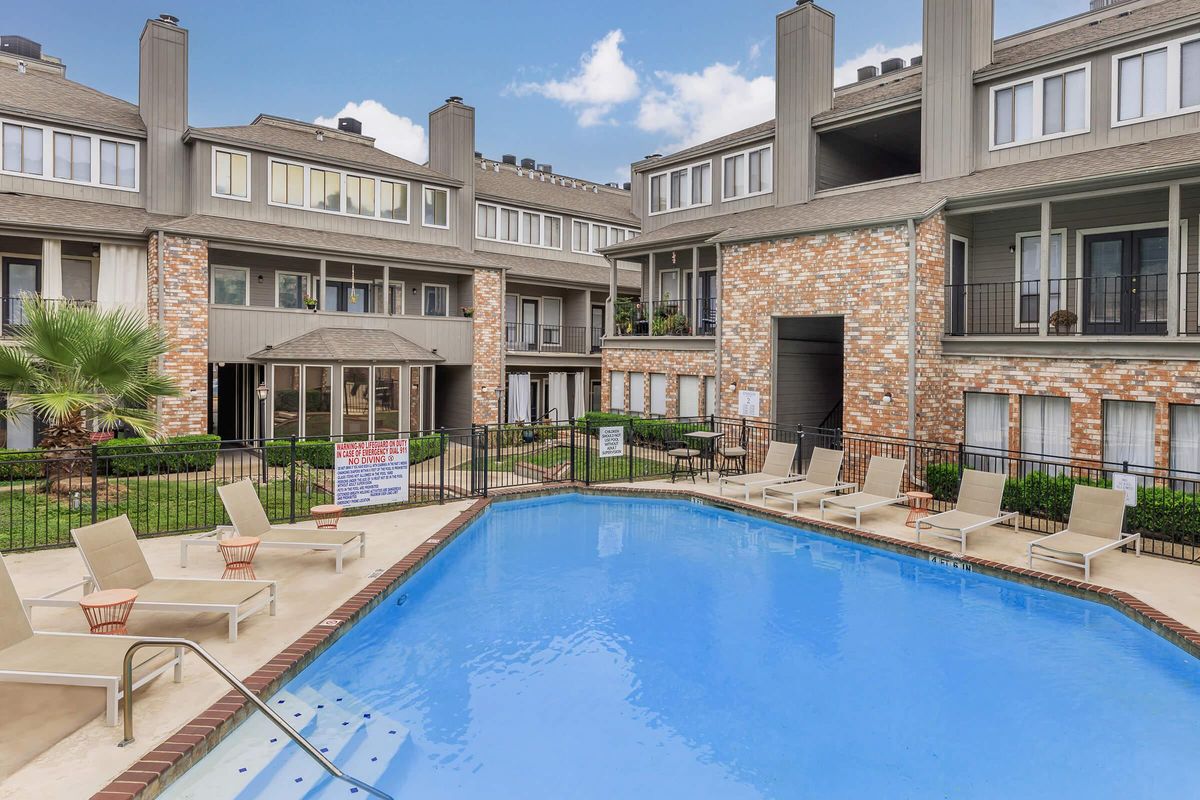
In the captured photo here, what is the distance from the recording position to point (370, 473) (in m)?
12.2

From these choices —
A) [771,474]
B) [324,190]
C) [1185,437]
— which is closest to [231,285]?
[324,190]

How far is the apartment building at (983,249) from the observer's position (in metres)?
12.7

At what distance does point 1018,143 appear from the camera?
614 inches

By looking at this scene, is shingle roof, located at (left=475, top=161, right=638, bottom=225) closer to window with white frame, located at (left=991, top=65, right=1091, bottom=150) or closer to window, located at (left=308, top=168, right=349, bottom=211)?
window, located at (left=308, top=168, right=349, bottom=211)

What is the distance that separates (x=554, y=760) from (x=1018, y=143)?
1663 cm

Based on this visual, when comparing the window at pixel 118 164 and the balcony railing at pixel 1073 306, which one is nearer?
the balcony railing at pixel 1073 306

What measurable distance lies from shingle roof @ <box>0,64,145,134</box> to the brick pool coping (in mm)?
16138

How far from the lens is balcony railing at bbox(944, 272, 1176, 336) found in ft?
44.6

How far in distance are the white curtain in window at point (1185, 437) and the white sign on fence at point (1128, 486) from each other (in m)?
1.47

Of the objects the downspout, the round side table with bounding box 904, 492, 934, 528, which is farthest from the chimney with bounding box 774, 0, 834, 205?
the round side table with bounding box 904, 492, 934, 528

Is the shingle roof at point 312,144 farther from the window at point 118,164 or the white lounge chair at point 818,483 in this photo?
the white lounge chair at point 818,483

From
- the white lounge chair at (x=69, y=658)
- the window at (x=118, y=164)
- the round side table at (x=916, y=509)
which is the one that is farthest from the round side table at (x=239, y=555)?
the window at (x=118, y=164)

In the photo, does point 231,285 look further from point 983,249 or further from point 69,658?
point 983,249

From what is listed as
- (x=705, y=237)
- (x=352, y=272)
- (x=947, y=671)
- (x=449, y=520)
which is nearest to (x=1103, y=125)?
(x=705, y=237)
